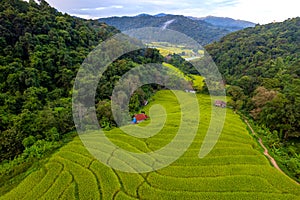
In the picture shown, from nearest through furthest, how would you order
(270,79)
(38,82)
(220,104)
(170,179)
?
(170,179) → (38,82) → (220,104) → (270,79)

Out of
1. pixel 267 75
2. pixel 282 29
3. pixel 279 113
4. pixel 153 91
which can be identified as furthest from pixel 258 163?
pixel 282 29

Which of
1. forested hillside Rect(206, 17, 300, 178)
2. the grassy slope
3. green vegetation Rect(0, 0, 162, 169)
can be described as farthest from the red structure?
the grassy slope

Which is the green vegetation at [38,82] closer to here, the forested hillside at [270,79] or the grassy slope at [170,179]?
the grassy slope at [170,179]

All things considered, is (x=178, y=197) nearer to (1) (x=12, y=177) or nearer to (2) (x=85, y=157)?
(2) (x=85, y=157)

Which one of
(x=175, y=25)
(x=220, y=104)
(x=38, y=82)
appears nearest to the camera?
(x=38, y=82)

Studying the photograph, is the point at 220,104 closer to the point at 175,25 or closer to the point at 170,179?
the point at 170,179

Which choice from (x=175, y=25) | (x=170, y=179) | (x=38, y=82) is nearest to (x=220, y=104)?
(x=170, y=179)
